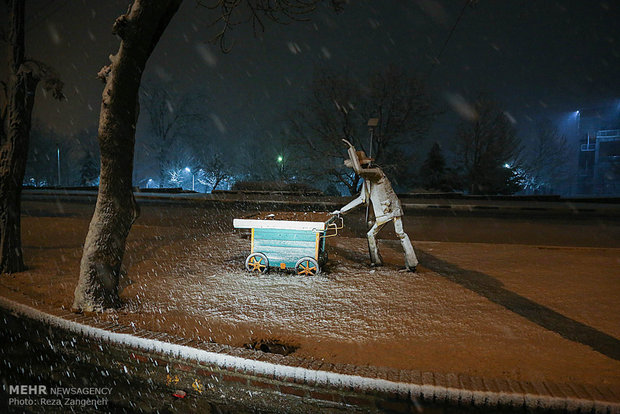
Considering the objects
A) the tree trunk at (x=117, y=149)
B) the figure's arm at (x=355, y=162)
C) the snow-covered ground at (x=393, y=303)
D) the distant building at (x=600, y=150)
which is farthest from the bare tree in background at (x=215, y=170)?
the distant building at (x=600, y=150)

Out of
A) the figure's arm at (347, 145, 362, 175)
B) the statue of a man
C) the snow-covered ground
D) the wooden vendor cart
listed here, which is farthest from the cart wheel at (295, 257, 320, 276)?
the figure's arm at (347, 145, 362, 175)

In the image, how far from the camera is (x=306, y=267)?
705 centimetres

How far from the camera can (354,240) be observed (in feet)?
35.0

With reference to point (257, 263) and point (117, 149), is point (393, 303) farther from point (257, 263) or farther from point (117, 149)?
point (117, 149)

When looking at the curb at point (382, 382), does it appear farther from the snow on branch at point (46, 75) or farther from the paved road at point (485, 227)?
the paved road at point (485, 227)

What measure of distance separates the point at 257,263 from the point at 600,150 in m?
48.1

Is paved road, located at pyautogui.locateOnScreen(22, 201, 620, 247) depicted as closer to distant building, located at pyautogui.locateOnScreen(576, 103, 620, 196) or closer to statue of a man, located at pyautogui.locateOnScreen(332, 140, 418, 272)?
statue of a man, located at pyautogui.locateOnScreen(332, 140, 418, 272)

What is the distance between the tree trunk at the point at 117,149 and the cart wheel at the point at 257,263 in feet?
7.76

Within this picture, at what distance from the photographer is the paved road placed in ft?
37.8

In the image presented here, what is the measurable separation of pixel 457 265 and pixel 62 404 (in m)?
7.04

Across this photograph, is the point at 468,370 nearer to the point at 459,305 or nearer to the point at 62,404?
the point at 459,305

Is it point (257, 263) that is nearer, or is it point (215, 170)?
point (257, 263)

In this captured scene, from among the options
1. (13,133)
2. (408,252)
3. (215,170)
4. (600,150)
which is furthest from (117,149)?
(600,150)

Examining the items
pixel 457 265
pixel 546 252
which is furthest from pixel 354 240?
pixel 546 252
